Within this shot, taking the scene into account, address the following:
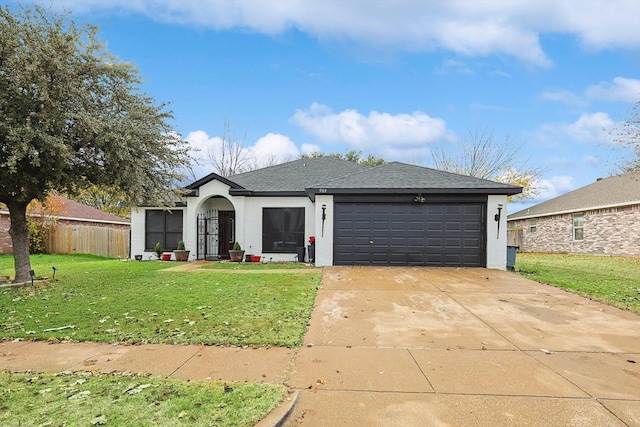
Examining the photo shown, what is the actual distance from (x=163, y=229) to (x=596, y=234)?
2249cm

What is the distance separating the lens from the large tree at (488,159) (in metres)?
28.1

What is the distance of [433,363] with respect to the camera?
3971 millimetres

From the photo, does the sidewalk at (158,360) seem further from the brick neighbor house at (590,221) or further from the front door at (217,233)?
the brick neighbor house at (590,221)

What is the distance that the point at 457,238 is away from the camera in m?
12.2

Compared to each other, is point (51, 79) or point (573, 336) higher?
point (51, 79)

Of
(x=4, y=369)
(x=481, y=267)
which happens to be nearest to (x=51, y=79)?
(x=4, y=369)

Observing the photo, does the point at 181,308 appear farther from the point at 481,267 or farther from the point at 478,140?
the point at 478,140

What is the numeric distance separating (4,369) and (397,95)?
66.0 ft

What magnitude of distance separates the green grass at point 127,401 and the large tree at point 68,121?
5295 mm

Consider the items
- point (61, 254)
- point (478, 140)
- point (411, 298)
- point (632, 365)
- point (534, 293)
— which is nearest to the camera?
point (632, 365)

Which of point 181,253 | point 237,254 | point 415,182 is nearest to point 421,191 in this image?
point 415,182

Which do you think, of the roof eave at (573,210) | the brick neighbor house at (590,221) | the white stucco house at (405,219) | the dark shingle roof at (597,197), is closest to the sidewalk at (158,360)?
the white stucco house at (405,219)

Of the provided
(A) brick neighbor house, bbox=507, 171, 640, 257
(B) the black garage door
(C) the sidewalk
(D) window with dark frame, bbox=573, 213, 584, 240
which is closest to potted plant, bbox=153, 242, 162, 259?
(B) the black garage door

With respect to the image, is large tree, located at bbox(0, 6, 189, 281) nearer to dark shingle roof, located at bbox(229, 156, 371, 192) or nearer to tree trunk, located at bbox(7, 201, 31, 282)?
tree trunk, located at bbox(7, 201, 31, 282)
